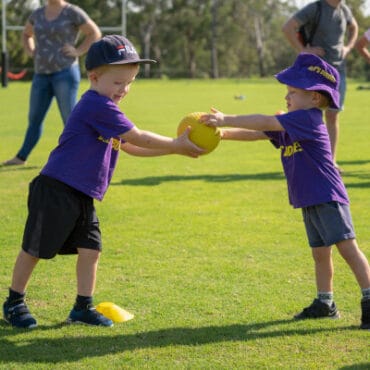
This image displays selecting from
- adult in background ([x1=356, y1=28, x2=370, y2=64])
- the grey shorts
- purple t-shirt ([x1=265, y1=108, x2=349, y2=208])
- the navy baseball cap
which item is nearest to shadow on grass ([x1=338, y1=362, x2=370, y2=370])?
the grey shorts

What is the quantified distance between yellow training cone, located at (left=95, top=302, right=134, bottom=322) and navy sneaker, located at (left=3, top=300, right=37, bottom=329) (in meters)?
0.41

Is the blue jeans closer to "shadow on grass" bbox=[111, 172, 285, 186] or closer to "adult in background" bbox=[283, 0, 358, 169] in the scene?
"shadow on grass" bbox=[111, 172, 285, 186]

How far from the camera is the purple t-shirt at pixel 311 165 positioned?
15.6 ft

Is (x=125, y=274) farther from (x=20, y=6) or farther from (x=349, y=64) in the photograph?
(x=349, y=64)

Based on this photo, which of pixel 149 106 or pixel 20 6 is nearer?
pixel 149 106

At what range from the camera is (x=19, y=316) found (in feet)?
15.6

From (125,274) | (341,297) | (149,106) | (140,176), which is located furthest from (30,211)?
(149,106)

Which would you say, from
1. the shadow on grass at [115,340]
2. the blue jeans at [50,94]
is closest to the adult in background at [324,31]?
the blue jeans at [50,94]

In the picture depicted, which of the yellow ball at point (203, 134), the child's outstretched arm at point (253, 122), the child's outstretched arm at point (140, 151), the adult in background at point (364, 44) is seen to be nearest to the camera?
the child's outstretched arm at point (253, 122)

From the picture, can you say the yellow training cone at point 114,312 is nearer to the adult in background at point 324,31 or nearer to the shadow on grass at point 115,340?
the shadow on grass at point 115,340

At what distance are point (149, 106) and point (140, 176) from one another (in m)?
15.3

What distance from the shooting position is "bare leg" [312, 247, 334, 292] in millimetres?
5016

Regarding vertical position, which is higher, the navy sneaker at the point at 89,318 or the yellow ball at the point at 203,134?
the yellow ball at the point at 203,134

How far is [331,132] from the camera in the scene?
1045cm
